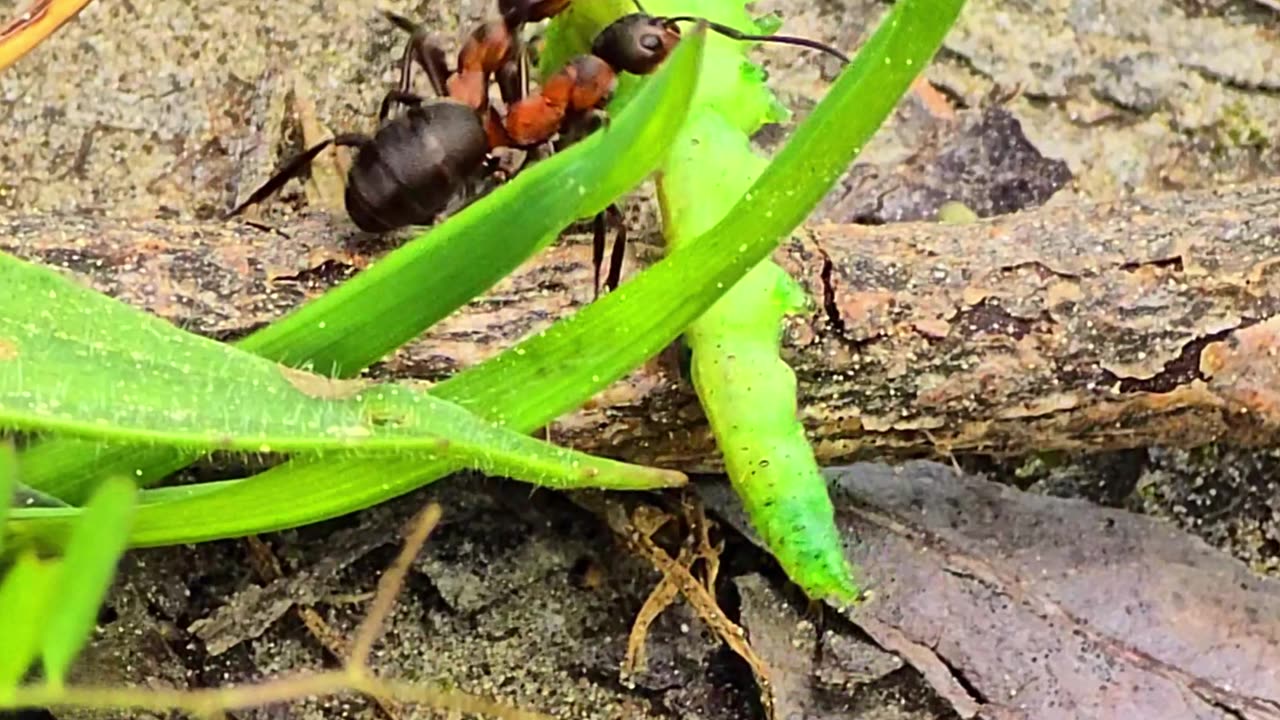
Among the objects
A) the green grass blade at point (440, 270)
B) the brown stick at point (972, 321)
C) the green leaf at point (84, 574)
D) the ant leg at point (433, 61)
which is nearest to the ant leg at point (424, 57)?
the ant leg at point (433, 61)

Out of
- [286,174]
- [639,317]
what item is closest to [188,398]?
[639,317]

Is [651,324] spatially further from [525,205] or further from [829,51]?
[829,51]

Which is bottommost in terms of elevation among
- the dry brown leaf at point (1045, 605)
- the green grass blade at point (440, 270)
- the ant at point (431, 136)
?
the dry brown leaf at point (1045, 605)

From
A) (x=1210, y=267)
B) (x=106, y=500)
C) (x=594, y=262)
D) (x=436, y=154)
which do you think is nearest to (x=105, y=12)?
(x=436, y=154)

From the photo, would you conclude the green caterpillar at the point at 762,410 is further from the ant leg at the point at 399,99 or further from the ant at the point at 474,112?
the ant leg at the point at 399,99

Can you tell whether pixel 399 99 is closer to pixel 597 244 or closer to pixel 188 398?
pixel 597 244

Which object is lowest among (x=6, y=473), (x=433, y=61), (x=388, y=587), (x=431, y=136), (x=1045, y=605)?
(x=1045, y=605)
